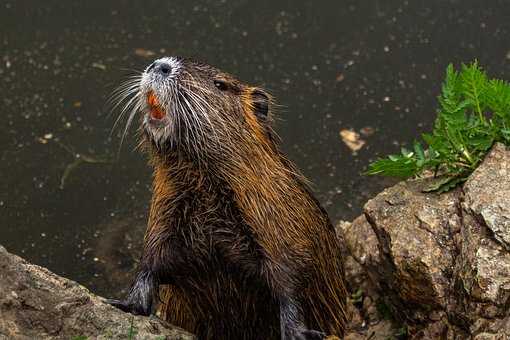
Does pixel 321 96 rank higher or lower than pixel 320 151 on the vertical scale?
higher

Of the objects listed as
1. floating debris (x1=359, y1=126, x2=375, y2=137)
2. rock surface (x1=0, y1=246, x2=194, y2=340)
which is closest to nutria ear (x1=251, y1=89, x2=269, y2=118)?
rock surface (x1=0, y1=246, x2=194, y2=340)

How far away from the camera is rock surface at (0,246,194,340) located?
10.9 ft

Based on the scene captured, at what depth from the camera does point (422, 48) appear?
22.6ft

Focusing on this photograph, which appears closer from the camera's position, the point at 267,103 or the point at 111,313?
the point at 111,313

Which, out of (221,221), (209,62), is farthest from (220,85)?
(209,62)

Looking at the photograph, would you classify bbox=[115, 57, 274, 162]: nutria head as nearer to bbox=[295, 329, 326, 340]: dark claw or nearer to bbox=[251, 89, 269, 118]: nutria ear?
bbox=[251, 89, 269, 118]: nutria ear

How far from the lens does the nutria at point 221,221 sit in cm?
390

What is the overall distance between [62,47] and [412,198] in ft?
12.9

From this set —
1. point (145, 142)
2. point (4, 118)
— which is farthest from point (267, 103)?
point (4, 118)

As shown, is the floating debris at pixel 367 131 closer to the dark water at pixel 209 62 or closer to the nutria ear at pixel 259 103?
the dark water at pixel 209 62

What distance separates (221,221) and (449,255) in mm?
893

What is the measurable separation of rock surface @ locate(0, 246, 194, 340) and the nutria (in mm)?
305

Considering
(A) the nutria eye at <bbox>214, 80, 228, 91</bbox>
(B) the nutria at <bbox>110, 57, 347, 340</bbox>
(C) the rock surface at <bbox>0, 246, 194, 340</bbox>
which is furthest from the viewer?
(A) the nutria eye at <bbox>214, 80, 228, 91</bbox>

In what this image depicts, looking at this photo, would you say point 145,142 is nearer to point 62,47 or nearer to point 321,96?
point 321,96
